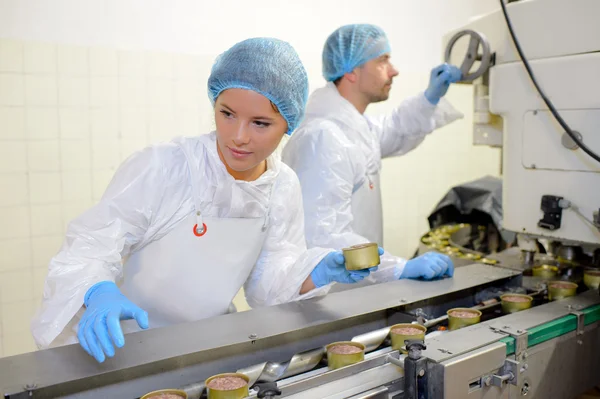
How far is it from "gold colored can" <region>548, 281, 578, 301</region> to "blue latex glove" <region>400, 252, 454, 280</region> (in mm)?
274

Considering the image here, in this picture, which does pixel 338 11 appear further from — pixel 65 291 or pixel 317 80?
pixel 65 291

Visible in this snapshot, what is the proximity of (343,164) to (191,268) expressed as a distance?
2.57 feet

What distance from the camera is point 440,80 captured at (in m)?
2.15

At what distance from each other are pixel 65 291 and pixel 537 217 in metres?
1.22

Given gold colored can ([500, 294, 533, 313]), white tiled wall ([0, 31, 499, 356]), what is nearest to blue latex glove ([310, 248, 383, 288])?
gold colored can ([500, 294, 533, 313])

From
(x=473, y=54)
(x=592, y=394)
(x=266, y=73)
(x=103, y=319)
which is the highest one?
(x=473, y=54)

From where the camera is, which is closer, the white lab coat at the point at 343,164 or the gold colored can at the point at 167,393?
the gold colored can at the point at 167,393

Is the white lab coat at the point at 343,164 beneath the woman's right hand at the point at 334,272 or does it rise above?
above

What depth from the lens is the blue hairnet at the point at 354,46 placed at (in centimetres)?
225

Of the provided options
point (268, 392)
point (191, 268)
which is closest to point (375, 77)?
point (191, 268)

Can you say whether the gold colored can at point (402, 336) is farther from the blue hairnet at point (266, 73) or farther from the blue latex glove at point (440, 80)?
the blue latex glove at point (440, 80)

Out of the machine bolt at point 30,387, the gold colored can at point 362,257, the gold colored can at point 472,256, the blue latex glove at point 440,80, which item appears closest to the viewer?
the machine bolt at point 30,387

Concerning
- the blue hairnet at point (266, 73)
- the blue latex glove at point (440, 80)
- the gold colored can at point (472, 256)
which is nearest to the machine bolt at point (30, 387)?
the blue hairnet at point (266, 73)

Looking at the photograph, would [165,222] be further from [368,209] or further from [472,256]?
[472,256]
